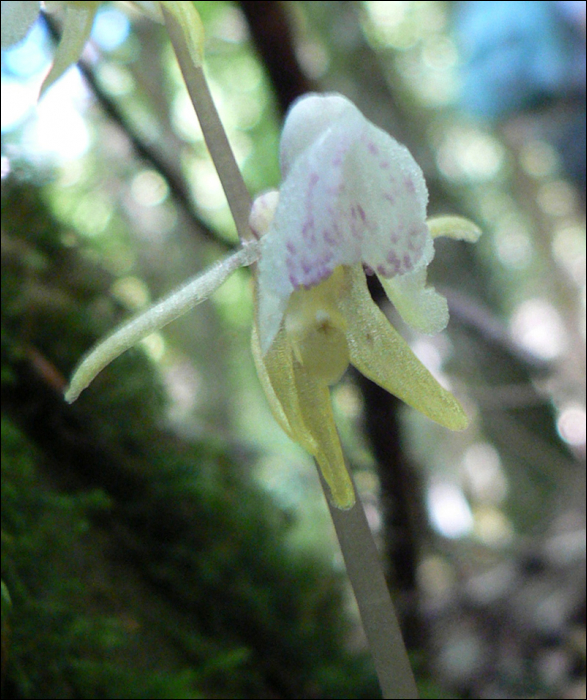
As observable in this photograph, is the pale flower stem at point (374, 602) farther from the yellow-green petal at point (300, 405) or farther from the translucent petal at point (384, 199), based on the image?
the translucent petal at point (384, 199)

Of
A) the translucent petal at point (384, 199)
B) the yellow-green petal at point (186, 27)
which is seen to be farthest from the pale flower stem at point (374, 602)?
the yellow-green petal at point (186, 27)

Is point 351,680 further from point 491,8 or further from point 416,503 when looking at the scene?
point 491,8

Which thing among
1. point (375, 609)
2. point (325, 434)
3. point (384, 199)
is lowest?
point (375, 609)

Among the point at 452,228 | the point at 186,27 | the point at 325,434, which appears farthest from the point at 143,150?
the point at 325,434

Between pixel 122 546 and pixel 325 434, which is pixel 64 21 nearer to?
pixel 325 434

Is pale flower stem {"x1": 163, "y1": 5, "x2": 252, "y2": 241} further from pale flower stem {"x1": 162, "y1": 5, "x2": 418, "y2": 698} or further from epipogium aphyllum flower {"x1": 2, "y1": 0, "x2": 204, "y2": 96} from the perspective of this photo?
pale flower stem {"x1": 162, "y1": 5, "x2": 418, "y2": 698}

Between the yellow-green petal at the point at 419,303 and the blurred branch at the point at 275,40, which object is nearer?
the yellow-green petal at the point at 419,303
